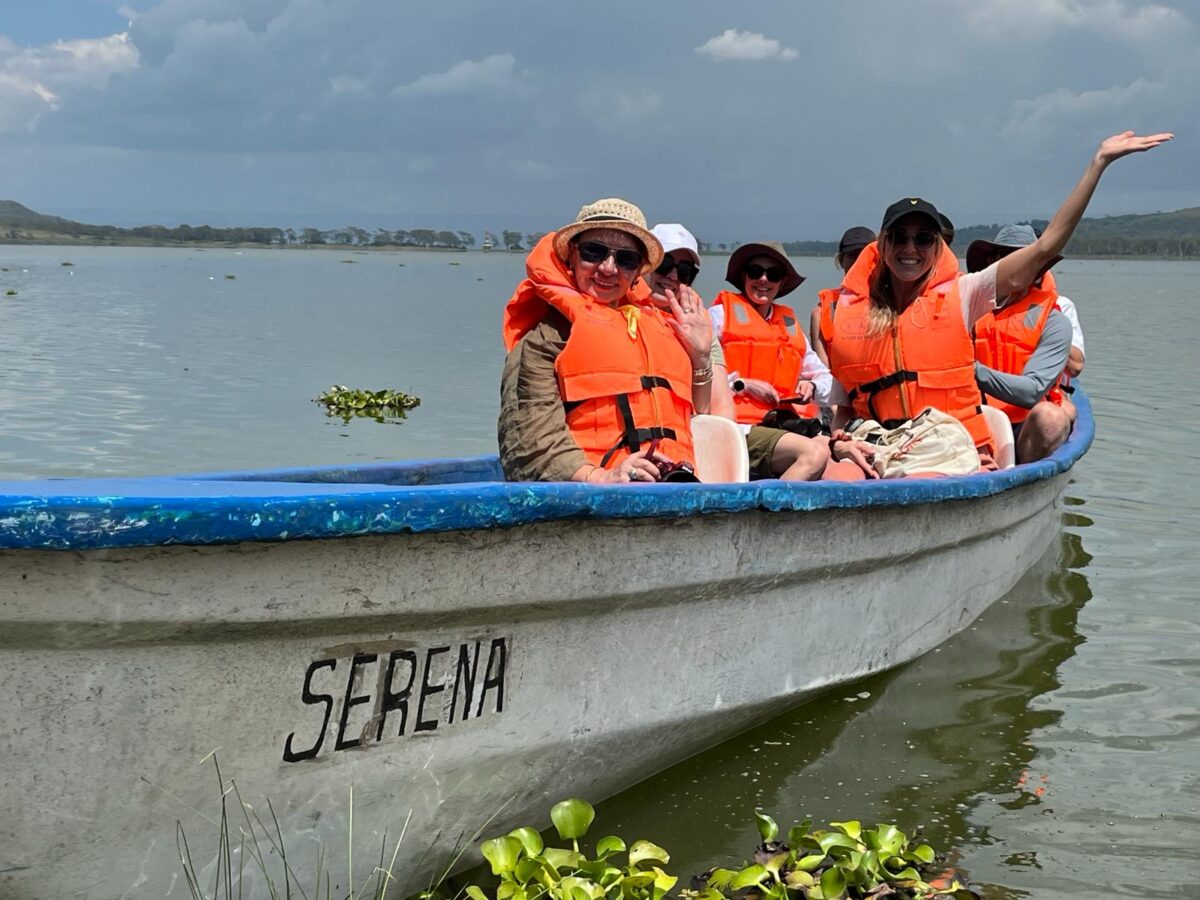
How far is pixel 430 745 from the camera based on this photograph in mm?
3377

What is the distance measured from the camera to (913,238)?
5699mm

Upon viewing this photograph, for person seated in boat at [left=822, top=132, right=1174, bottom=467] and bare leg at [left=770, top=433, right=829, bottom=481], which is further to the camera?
person seated in boat at [left=822, top=132, right=1174, bottom=467]

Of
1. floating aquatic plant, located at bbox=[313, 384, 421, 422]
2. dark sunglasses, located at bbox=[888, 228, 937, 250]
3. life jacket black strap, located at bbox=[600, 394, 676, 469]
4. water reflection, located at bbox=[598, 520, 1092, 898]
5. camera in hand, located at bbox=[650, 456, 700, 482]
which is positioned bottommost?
water reflection, located at bbox=[598, 520, 1092, 898]

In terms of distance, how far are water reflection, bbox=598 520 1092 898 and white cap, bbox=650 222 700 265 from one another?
6.44ft

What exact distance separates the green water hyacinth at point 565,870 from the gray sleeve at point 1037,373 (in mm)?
3796

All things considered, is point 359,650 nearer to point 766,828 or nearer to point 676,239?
point 766,828

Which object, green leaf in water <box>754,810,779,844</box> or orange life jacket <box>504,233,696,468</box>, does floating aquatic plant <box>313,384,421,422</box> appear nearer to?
orange life jacket <box>504,233,696,468</box>

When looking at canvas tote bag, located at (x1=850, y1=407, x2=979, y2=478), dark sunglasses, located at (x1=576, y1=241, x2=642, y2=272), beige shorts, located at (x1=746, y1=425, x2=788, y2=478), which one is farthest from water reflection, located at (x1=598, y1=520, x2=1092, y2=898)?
dark sunglasses, located at (x1=576, y1=241, x2=642, y2=272)

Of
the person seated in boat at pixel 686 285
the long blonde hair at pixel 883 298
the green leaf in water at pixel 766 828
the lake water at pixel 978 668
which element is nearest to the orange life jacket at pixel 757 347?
the long blonde hair at pixel 883 298

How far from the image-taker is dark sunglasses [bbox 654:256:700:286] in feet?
18.5

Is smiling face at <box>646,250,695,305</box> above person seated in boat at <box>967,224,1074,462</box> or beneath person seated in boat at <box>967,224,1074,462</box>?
above

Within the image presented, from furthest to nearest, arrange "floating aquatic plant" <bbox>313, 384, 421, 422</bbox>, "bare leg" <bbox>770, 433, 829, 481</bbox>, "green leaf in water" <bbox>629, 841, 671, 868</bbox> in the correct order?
"floating aquatic plant" <bbox>313, 384, 421, 422</bbox> < "bare leg" <bbox>770, 433, 829, 481</bbox> < "green leaf in water" <bbox>629, 841, 671, 868</bbox>

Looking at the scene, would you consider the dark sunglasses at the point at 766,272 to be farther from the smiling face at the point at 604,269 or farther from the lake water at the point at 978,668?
the smiling face at the point at 604,269

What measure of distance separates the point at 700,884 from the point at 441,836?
80cm
